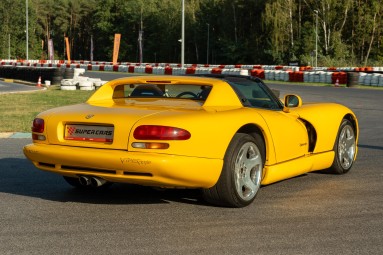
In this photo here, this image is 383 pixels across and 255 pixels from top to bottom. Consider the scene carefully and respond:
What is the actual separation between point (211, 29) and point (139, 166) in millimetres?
95038

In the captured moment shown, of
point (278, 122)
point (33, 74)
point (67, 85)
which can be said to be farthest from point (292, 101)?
point (33, 74)

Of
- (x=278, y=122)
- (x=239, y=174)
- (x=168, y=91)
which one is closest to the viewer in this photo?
(x=239, y=174)

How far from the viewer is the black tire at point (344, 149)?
8.22 meters

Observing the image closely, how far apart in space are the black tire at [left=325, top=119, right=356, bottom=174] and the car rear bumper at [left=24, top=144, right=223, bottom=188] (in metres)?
2.64

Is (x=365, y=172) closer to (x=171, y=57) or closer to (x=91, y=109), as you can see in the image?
(x=91, y=109)

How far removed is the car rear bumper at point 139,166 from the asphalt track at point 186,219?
0.32m

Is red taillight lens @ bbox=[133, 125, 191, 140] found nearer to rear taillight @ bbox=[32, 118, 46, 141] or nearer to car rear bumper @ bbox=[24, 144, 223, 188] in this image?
car rear bumper @ bbox=[24, 144, 223, 188]

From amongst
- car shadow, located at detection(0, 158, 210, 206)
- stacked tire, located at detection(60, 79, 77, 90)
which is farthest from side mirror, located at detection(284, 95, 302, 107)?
stacked tire, located at detection(60, 79, 77, 90)

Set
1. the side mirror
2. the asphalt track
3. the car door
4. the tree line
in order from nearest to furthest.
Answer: the asphalt track, the car door, the side mirror, the tree line

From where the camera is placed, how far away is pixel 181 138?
19.0ft

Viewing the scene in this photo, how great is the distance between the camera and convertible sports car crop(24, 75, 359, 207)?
580 centimetres

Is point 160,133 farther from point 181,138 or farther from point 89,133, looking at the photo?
point 89,133

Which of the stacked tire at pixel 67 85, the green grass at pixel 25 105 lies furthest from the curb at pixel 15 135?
the stacked tire at pixel 67 85

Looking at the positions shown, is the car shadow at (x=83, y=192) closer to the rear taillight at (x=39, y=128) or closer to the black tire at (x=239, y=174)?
the black tire at (x=239, y=174)
